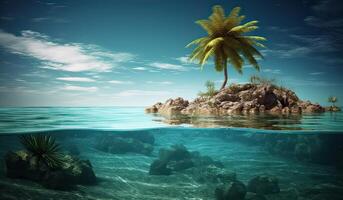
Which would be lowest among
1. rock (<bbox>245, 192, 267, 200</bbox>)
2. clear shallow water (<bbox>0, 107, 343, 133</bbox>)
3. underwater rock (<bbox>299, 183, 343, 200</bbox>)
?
underwater rock (<bbox>299, 183, 343, 200</bbox>)

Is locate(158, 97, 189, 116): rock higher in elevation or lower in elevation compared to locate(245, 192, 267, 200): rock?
higher

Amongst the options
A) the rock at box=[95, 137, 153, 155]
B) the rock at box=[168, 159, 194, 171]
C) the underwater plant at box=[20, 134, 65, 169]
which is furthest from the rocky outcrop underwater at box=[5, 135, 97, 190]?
the rock at box=[95, 137, 153, 155]

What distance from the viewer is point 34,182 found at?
13.0m

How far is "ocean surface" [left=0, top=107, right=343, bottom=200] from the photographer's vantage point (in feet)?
47.0

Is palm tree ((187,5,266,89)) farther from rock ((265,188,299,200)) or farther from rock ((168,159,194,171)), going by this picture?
rock ((265,188,299,200))

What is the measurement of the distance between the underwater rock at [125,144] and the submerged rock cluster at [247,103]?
535cm

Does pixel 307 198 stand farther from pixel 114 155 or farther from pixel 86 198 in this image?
pixel 114 155

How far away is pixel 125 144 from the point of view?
72.1ft

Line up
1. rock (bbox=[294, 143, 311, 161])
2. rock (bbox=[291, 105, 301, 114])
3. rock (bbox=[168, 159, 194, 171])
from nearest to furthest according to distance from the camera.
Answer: rock (bbox=[291, 105, 301, 114]) → rock (bbox=[168, 159, 194, 171]) → rock (bbox=[294, 143, 311, 161])

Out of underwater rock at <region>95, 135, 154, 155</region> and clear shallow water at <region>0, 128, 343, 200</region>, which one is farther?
underwater rock at <region>95, 135, 154, 155</region>

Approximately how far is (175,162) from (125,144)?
17.0ft

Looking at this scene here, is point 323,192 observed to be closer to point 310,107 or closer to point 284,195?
point 284,195

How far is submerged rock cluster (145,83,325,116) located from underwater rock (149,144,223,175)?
137 inches

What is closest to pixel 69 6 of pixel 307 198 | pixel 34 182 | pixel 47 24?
pixel 47 24
